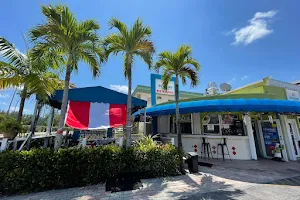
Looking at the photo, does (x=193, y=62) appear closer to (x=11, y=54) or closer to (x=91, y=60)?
(x=91, y=60)

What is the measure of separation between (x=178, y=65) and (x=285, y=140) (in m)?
9.11

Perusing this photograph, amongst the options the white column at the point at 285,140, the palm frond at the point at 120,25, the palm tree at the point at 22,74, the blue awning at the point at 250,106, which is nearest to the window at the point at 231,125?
the blue awning at the point at 250,106

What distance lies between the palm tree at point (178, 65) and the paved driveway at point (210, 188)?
2.12 meters

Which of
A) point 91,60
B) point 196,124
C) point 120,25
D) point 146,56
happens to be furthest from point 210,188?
point 120,25

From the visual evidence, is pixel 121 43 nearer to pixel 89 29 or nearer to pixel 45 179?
pixel 89 29

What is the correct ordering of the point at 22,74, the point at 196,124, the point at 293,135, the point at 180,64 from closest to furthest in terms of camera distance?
the point at 22,74, the point at 180,64, the point at 293,135, the point at 196,124

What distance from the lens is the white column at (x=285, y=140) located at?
947 centimetres

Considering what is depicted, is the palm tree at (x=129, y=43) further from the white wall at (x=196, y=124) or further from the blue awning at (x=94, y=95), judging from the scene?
the white wall at (x=196, y=124)

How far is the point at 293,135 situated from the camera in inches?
411

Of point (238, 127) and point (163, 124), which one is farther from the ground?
point (163, 124)

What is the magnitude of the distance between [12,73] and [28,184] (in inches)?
168

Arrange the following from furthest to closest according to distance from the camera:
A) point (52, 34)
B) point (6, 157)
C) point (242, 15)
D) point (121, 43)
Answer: point (242, 15) < point (121, 43) < point (52, 34) < point (6, 157)

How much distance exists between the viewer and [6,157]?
4.47m

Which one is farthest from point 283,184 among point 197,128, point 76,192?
point 76,192
